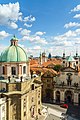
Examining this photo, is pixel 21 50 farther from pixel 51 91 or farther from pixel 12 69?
pixel 51 91

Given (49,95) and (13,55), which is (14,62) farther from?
(49,95)

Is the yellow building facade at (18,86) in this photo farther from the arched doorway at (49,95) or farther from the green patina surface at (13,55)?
the arched doorway at (49,95)

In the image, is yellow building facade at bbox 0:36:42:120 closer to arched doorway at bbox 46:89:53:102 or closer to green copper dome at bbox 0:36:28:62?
green copper dome at bbox 0:36:28:62

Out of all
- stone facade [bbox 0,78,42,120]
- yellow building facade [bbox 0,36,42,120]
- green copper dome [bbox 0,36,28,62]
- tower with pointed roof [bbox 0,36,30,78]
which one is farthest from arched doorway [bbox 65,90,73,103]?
green copper dome [bbox 0,36,28,62]

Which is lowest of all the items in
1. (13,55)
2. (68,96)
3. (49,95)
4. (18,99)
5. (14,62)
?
(49,95)

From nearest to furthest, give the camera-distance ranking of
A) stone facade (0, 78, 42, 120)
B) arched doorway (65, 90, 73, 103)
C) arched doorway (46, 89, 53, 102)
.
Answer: stone facade (0, 78, 42, 120) → arched doorway (65, 90, 73, 103) → arched doorway (46, 89, 53, 102)

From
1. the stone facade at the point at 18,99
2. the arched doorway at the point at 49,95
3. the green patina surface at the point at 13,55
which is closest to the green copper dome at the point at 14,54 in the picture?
the green patina surface at the point at 13,55

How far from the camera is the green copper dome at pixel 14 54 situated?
47.9 meters

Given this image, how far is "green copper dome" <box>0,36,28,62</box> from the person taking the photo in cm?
4794

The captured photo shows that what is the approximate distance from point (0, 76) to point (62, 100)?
2523 centimetres

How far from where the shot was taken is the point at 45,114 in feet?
167

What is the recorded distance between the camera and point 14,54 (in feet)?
159

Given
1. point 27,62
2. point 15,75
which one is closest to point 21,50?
point 27,62

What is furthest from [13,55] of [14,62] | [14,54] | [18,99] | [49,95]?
[49,95]
